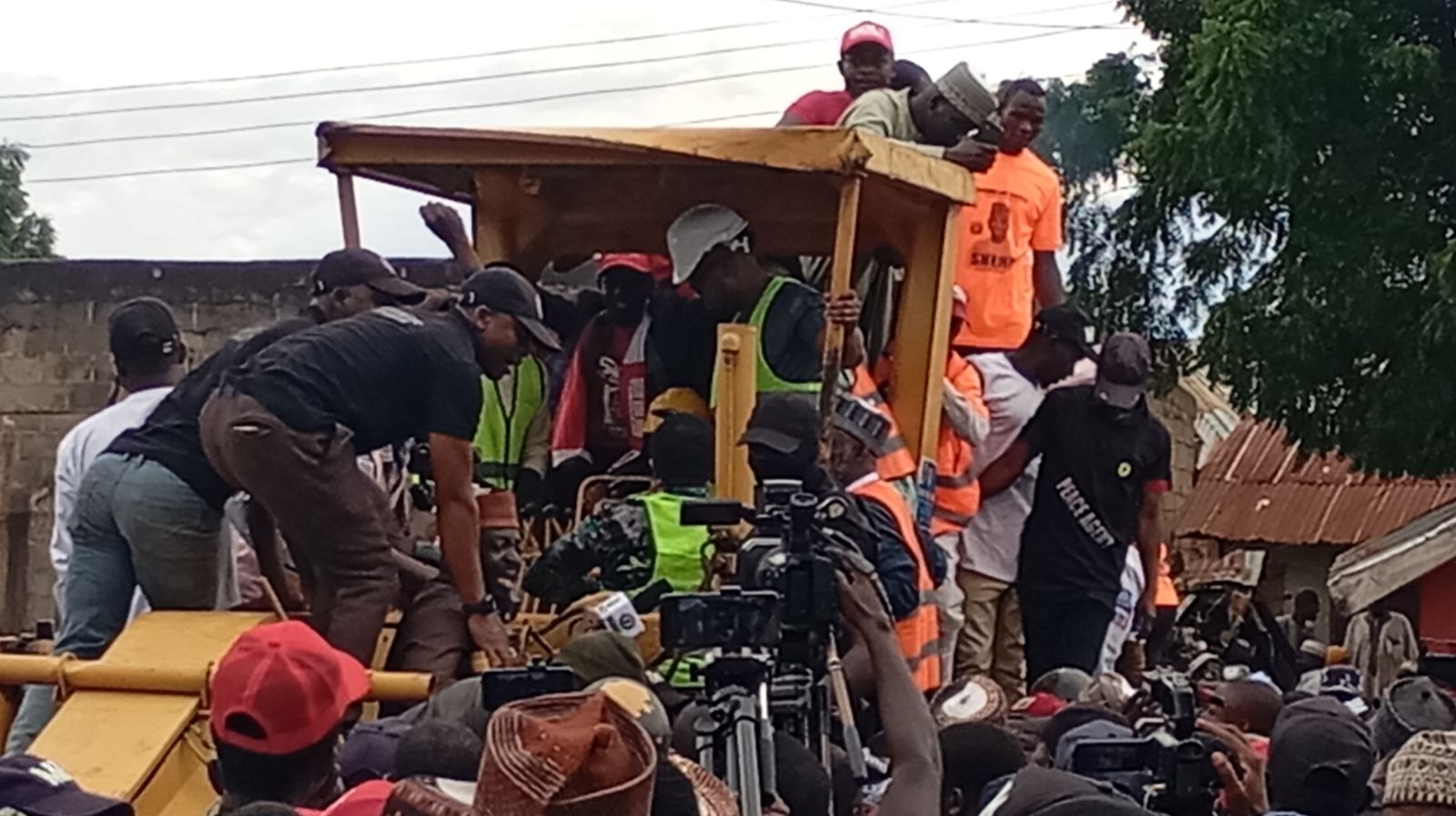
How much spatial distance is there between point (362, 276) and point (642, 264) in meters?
1.82

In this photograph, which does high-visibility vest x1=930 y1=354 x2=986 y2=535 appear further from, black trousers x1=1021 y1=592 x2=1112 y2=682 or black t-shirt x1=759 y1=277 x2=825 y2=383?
black t-shirt x1=759 y1=277 x2=825 y2=383

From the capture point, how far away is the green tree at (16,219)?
27422 mm

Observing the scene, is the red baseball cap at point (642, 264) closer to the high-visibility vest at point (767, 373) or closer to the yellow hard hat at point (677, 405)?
the yellow hard hat at point (677, 405)

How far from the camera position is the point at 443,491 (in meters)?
6.17

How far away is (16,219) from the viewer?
2812 cm

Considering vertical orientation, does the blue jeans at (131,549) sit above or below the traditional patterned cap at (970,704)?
above

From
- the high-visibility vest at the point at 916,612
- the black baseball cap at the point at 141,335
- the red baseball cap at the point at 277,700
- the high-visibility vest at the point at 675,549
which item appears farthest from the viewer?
the black baseball cap at the point at 141,335

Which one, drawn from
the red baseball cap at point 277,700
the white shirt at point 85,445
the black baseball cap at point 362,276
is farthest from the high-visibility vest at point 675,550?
the red baseball cap at point 277,700

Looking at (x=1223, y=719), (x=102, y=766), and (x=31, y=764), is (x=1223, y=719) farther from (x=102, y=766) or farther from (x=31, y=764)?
(x=31, y=764)

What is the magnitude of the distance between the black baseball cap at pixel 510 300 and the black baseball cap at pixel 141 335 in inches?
47.5

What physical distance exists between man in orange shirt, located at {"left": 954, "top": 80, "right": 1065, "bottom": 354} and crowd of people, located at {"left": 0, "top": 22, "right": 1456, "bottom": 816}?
0.01 meters

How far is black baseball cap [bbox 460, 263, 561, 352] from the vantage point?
20.8 ft

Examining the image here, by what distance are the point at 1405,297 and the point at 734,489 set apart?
6.03 metres

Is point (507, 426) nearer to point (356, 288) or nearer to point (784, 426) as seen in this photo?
point (356, 288)
